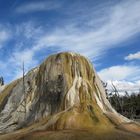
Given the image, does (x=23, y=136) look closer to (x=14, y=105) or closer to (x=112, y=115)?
(x=112, y=115)

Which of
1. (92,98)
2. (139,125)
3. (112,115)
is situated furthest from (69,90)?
(139,125)

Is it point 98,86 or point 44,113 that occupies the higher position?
point 98,86

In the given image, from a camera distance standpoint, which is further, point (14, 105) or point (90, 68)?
point (14, 105)

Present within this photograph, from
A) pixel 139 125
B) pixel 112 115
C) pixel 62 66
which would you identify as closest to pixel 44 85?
pixel 62 66

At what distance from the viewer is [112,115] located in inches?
1389

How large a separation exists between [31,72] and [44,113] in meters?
8.46

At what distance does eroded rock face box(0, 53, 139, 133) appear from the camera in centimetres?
3578

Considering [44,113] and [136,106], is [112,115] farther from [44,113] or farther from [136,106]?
[136,106]

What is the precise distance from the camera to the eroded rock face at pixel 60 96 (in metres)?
35.8

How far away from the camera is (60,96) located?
38875 millimetres

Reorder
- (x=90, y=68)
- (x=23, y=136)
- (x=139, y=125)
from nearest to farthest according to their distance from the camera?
(x=23, y=136) → (x=139, y=125) → (x=90, y=68)

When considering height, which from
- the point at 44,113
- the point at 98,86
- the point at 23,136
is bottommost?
the point at 23,136

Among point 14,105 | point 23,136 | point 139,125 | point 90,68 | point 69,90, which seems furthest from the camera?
point 14,105

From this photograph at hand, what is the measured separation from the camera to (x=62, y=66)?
40.4m
